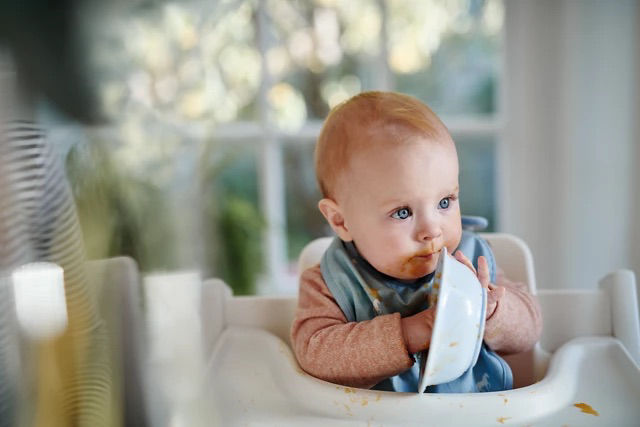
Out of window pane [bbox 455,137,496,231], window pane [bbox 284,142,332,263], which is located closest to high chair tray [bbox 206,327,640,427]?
window pane [bbox 455,137,496,231]

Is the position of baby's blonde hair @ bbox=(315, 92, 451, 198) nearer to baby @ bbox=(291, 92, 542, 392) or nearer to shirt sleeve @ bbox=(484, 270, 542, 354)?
baby @ bbox=(291, 92, 542, 392)

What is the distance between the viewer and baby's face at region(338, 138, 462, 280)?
0.43 meters

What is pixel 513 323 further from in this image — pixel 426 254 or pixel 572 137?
pixel 572 137

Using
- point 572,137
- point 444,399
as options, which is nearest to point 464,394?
point 444,399

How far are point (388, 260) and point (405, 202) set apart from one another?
0.05 meters

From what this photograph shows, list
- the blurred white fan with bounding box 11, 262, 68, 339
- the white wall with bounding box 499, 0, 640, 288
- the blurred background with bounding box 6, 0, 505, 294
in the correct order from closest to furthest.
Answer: the blurred white fan with bounding box 11, 262, 68, 339 → the blurred background with bounding box 6, 0, 505, 294 → the white wall with bounding box 499, 0, 640, 288

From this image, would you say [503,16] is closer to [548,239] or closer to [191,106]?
[548,239]

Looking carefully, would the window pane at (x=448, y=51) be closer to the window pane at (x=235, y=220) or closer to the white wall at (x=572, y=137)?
the white wall at (x=572, y=137)

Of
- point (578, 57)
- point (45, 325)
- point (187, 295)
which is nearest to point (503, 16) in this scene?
point (578, 57)

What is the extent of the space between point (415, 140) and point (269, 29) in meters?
0.47

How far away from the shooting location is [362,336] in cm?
44

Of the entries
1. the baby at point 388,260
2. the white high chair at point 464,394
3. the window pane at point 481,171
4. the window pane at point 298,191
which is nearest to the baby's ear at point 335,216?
the baby at point 388,260

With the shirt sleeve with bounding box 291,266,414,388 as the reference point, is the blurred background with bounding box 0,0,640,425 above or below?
above

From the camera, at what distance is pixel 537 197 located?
732 mm
